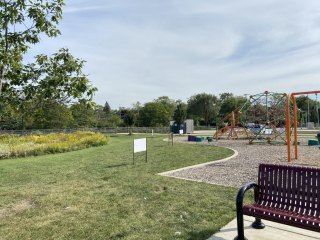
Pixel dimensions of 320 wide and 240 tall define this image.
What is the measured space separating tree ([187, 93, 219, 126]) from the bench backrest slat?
7927cm

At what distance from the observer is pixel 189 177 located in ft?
29.0

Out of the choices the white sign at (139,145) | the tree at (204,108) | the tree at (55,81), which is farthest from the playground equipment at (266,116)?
the tree at (204,108)

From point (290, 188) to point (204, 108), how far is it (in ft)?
264

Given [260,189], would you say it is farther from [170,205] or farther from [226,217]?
[170,205]

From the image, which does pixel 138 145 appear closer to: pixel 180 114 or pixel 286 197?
pixel 286 197

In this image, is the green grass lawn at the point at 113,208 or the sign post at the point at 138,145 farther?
the sign post at the point at 138,145

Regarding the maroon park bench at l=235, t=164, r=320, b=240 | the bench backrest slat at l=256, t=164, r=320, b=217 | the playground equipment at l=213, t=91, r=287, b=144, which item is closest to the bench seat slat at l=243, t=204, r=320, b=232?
the maroon park bench at l=235, t=164, r=320, b=240

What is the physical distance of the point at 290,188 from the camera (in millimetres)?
4254

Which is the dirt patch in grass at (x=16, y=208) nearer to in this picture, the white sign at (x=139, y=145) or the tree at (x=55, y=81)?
the tree at (x=55, y=81)

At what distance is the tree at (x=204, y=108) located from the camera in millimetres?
83562

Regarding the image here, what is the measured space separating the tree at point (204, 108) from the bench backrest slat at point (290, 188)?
79.3 m

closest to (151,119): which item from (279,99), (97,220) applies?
(279,99)

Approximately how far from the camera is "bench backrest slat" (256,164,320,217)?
402cm

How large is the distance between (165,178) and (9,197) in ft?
13.0
